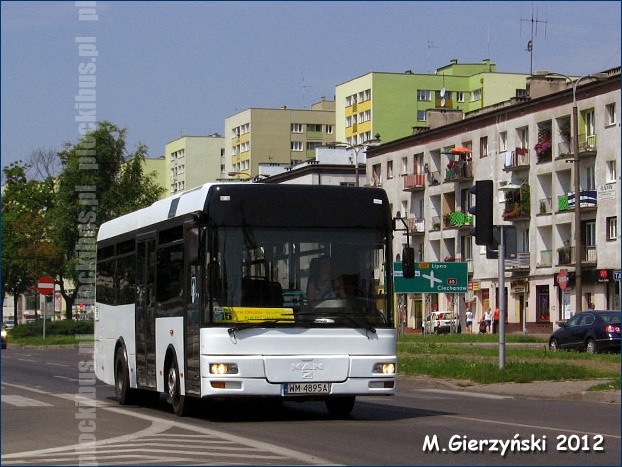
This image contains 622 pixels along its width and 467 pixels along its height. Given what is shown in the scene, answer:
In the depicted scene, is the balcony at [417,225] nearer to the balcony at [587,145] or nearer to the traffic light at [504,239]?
the balcony at [587,145]

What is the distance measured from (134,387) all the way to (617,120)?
169ft

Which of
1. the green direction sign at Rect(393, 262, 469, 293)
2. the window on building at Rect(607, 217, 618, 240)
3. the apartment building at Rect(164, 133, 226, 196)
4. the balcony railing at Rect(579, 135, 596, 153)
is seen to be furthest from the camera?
the apartment building at Rect(164, 133, 226, 196)

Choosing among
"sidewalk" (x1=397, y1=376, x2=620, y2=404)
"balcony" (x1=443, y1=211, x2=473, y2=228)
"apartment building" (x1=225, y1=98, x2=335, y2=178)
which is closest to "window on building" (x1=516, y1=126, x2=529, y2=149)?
"balcony" (x1=443, y1=211, x2=473, y2=228)

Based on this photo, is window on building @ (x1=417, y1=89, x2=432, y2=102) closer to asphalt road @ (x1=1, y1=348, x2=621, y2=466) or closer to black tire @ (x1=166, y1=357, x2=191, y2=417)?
asphalt road @ (x1=1, y1=348, x2=621, y2=466)

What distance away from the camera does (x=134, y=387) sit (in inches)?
806

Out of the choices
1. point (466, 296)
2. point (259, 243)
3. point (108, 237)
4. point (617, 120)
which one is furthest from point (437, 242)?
point (259, 243)

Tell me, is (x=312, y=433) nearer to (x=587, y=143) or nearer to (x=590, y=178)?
(x=587, y=143)

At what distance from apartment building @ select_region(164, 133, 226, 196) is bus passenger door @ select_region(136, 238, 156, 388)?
140023mm

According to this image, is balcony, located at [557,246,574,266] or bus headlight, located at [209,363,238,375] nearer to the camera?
bus headlight, located at [209,363,238,375]

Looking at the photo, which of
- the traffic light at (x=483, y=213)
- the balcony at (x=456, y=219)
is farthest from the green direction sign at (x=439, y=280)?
the balcony at (x=456, y=219)

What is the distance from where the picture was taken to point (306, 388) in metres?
16.6

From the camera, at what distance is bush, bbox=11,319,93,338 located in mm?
81375

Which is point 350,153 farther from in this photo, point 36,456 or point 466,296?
point 36,456

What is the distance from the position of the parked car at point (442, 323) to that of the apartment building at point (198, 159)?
3215 inches
